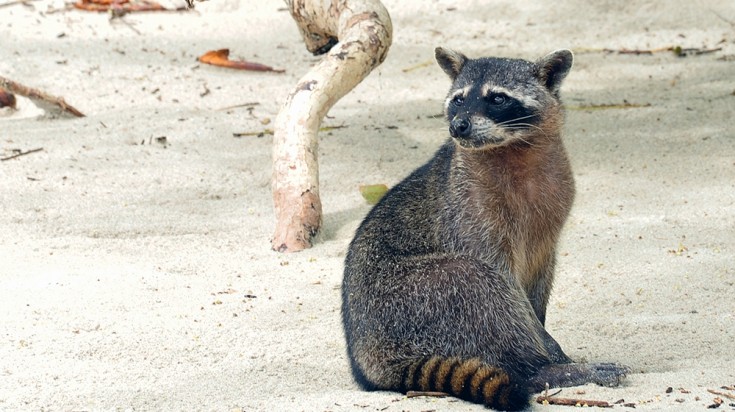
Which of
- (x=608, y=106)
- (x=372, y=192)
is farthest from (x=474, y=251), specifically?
(x=608, y=106)

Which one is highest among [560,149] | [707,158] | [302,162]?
[560,149]

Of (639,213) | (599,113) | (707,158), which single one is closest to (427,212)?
(639,213)

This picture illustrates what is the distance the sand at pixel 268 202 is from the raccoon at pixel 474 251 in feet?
0.70

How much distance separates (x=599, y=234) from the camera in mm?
6777

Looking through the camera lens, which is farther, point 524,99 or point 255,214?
point 255,214

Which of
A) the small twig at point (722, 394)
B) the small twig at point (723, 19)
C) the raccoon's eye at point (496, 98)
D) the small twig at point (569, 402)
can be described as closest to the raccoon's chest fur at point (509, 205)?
the raccoon's eye at point (496, 98)

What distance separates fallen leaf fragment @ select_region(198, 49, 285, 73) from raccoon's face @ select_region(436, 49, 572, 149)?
521 centimetres

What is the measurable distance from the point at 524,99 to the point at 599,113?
435 cm

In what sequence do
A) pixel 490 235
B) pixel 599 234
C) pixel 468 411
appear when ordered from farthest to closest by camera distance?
pixel 599 234, pixel 490 235, pixel 468 411

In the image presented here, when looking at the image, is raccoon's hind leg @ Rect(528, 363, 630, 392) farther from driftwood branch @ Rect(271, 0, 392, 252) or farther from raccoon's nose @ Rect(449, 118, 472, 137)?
driftwood branch @ Rect(271, 0, 392, 252)

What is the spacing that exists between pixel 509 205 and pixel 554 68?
2.43ft

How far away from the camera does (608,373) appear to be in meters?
4.60

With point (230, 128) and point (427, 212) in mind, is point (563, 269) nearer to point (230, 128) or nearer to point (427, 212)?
point (427, 212)

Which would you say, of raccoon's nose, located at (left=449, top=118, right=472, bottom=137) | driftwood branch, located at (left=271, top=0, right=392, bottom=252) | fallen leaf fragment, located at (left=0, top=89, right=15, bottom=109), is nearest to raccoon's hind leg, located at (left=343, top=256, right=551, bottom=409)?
raccoon's nose, located at (left=449, top=118, right=472, bottom=137)
